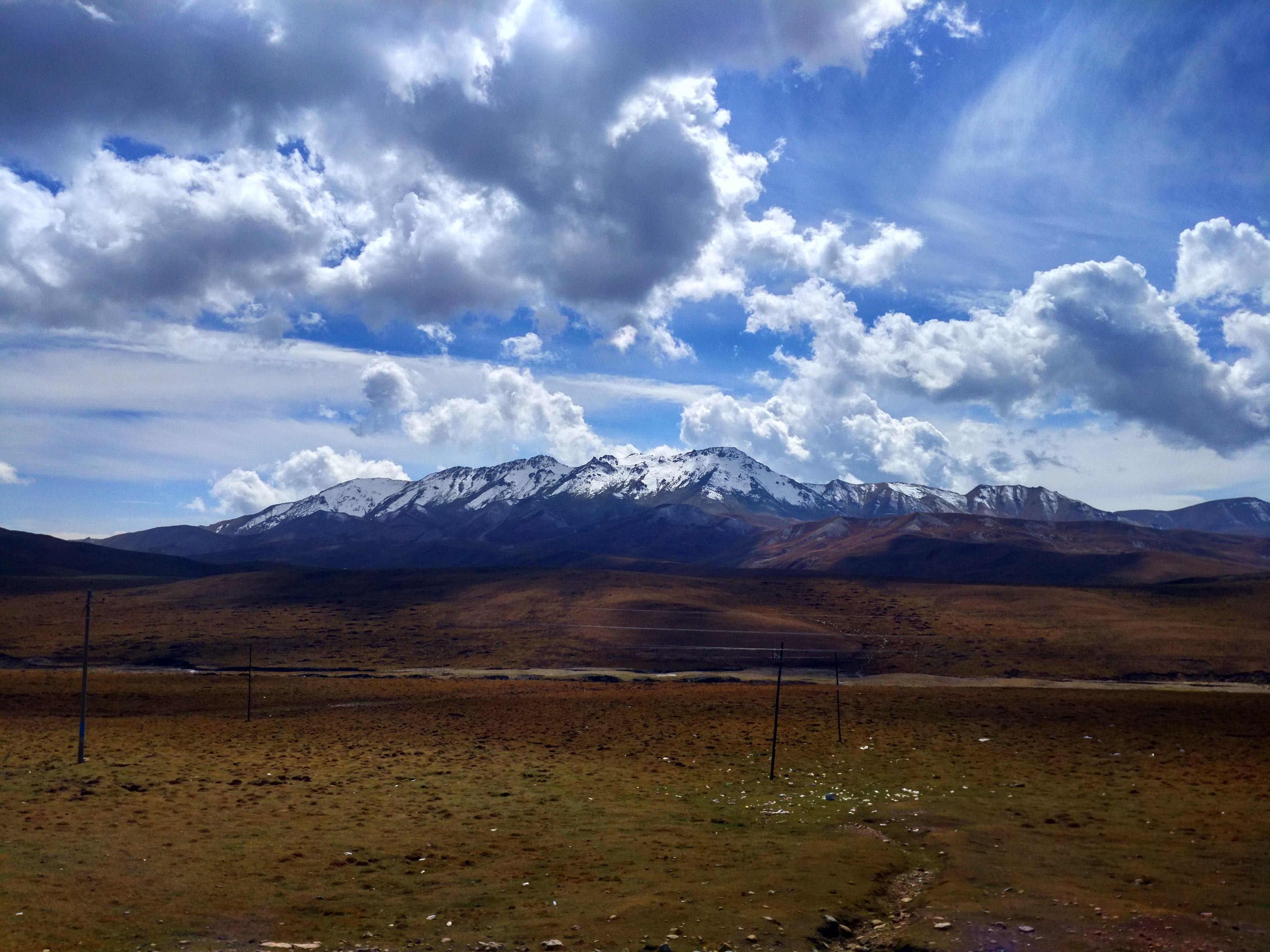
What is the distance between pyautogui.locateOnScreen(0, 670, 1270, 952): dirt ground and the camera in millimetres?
17891

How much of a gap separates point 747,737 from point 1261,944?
27378 millimetres

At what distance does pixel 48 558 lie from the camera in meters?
200

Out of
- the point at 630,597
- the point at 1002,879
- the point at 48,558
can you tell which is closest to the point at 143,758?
the point at 1002,879

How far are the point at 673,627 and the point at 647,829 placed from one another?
7938 cm

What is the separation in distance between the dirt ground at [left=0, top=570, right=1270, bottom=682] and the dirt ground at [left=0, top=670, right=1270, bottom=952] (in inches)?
1568

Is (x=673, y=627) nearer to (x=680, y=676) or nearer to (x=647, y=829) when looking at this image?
(x=680, y=676)

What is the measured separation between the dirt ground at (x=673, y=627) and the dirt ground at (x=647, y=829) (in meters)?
39.8

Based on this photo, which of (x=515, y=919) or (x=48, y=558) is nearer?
(x=515, y=919)

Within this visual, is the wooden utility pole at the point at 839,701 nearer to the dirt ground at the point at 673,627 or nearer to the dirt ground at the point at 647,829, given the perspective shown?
the dirt ground at the point at 647,829

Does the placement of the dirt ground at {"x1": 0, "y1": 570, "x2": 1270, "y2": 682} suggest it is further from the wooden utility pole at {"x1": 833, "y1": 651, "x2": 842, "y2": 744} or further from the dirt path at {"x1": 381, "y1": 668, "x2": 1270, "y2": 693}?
the wooden utility pole at {"x1": 833, "y1": 651, "x2": 842, "y2": 744}

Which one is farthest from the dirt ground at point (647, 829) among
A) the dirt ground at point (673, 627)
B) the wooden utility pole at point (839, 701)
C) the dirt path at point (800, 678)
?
the dirt ground at point (673, 627)

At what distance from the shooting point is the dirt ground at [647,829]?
17891 millimetres

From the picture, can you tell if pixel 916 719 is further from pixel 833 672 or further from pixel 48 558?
pixel 48 558

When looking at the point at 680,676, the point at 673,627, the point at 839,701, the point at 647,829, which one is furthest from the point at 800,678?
the point at 647,829
